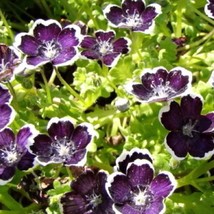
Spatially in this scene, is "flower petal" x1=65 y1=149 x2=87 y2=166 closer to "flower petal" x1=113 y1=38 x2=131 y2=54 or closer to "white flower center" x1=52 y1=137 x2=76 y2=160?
"white flower center" x1=52 y1=137 x2=76 y2=160

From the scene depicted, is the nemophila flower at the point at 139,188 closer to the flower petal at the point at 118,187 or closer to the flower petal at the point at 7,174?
the flower petal at the point at 118,187

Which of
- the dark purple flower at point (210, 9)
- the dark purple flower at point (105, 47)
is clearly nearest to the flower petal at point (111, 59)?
the dark purple flower at point (105, 47)

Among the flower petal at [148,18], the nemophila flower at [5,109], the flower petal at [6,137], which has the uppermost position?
the flower petal at [148,18]

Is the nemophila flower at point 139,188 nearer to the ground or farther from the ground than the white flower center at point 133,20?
nearer to the ground

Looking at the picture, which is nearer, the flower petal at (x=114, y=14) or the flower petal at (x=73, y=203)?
the flower petal at (x=73, y=203)

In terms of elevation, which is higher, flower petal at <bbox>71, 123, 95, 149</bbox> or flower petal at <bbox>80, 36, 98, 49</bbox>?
flower petal at <bbox>80, 36, 98, 49</bbox>

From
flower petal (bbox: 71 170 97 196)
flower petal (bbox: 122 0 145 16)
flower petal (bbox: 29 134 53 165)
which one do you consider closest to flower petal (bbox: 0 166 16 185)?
flower petal (bbox: 29 134 53 165)
